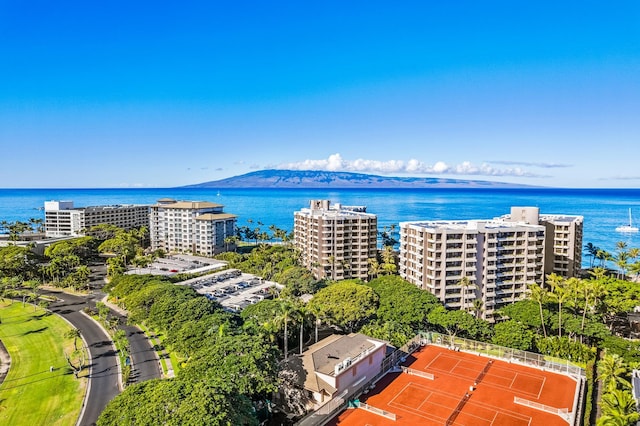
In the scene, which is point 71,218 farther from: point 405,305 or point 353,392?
point 353,392

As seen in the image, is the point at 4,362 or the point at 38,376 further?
the point at 4,362

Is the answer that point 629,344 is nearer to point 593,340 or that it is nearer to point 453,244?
point 593,340

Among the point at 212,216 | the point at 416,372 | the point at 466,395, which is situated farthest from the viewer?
the point at 212,216

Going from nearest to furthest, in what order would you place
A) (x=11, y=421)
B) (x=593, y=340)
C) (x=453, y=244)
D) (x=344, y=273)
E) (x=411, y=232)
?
1. (x=11, y=421)
2. (x=593, y=340)
3. (x=453, y=244)
4. (x=411, y=232)
5. (x=344, y=273)

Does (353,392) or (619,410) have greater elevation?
(619,410)

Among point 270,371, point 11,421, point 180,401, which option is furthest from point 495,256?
point 11,421

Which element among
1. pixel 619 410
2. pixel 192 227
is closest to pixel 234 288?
pixel 192 227

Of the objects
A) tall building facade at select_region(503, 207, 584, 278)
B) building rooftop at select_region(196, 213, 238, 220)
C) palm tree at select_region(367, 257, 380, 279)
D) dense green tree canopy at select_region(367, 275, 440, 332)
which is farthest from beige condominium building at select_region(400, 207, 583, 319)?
building rooftop at select_region(196, 213, 238, 220)
